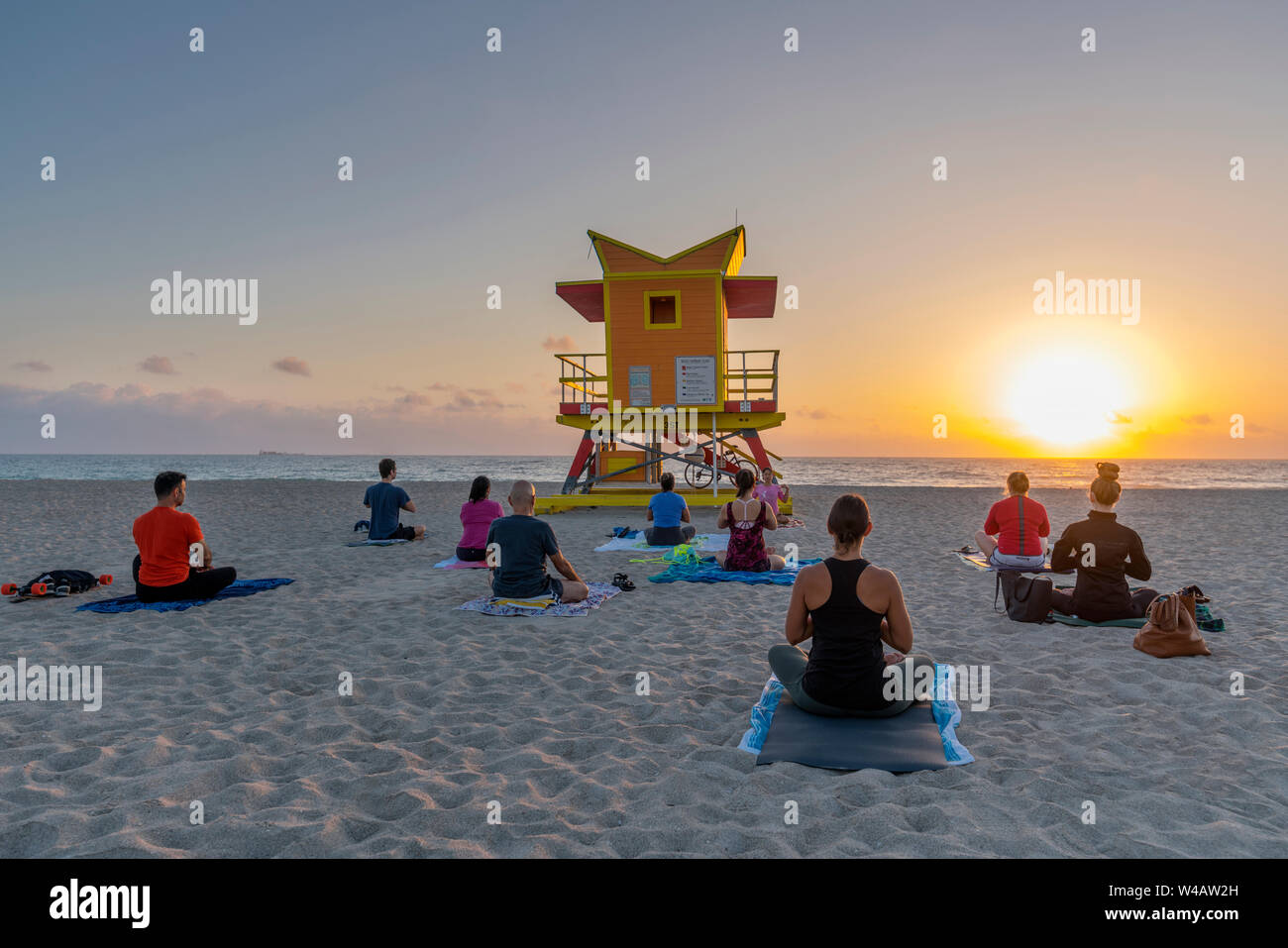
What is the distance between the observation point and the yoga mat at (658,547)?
1218 cm

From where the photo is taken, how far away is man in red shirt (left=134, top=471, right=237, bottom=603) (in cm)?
756

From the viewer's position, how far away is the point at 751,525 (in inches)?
375

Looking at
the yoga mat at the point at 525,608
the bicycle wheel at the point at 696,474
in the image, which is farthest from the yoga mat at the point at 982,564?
the bicycle wheel at the point at 696,474

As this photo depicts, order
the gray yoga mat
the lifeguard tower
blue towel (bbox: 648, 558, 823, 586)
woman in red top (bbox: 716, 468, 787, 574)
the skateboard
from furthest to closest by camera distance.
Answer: the lifeguard tower → woman in red top (bbox: 716, 468, 787, 574) → blue towel (bbox: 648, 558, 823, 586) → the skateboard → the gray yoga mat

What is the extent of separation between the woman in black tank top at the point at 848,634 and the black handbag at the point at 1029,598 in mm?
3255

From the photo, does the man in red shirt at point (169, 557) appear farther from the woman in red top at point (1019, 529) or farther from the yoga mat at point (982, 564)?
the yoga mat at point (982, 564)

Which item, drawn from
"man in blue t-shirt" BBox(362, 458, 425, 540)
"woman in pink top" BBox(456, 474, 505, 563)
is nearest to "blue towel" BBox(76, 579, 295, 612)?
"woman in pink top" BBox(456, 474, 505, 563)

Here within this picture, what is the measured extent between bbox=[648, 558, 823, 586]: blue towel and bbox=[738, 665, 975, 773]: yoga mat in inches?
177

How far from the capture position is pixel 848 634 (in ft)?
13.4

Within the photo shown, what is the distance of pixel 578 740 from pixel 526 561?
355cm

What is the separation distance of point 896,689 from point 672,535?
7.87m

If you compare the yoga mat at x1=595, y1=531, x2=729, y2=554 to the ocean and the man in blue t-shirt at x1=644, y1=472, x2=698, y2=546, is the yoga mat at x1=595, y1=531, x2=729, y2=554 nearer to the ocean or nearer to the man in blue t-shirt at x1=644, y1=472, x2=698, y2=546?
the man in blue t-shirt at x1=644, y1=472, x2=698, y2=546
